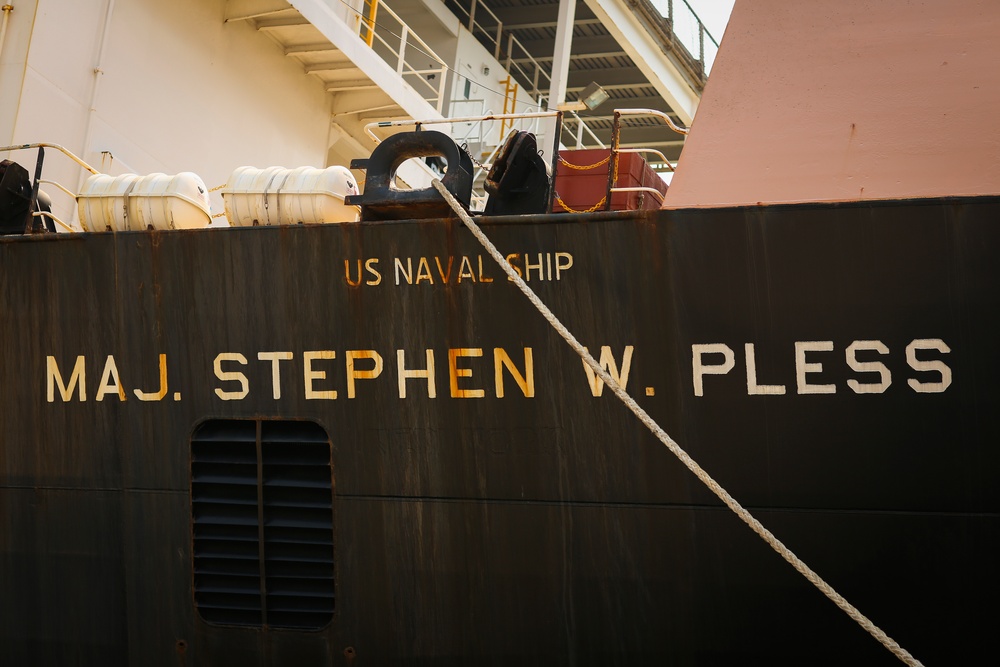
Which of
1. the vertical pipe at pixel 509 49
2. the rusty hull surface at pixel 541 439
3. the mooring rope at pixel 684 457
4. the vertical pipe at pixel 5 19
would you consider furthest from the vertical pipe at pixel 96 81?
the vertical pipe at pixel 509 49

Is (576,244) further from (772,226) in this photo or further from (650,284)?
(772,226)

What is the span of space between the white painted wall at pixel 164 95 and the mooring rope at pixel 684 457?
4377mm

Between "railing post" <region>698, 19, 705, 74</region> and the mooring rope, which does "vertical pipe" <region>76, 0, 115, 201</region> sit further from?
"railing post" <region>698, 19, 705, 74</region>

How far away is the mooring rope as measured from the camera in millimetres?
3713

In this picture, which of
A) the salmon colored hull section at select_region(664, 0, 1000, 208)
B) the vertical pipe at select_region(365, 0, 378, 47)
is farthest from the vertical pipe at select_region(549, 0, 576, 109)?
the salmon colored hull section at select_region(664, 0, 1000, 208)

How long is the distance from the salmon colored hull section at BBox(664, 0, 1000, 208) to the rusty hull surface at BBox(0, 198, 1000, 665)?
0.61ft

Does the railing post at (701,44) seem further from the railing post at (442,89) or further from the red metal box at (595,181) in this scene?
the red metal box at (595,181)

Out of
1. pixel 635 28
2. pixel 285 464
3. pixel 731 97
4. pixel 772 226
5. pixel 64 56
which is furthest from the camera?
pixel 635 28

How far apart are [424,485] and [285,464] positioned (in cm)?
74

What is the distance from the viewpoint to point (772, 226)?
14.2 ft

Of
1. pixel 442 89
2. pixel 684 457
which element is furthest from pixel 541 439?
pixel 442 89

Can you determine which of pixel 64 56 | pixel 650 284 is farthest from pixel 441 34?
pixel 650 284

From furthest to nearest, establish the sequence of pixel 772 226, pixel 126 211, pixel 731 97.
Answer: pixel 126 211, pixel 731 97, pixel 772 226

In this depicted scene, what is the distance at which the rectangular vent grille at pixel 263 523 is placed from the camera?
4.90 meters
